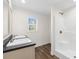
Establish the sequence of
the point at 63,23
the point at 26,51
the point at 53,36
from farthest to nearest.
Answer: the point at 63,23 → the point at 53,36 → the point at 26,51

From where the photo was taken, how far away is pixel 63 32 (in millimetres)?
3902

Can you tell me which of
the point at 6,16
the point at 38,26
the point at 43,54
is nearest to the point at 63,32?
the point at 43,54

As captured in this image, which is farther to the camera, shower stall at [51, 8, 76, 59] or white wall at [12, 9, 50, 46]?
white wall at [12, 9, 50, 46]

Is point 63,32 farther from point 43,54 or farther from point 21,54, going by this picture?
point 21,54

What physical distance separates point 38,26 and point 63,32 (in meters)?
1.62

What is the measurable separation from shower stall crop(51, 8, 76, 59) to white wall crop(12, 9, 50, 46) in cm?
148

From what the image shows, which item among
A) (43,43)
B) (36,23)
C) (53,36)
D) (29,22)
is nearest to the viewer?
(53,36)

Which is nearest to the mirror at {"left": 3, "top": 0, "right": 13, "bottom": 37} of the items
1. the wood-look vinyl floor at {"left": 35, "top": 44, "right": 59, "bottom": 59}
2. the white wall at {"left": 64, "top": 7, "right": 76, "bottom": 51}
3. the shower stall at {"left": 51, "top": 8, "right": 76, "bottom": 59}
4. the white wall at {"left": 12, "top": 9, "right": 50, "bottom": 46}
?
the white wall at {"left": 12, "top": 9, "right": 50, "bottom": 46}

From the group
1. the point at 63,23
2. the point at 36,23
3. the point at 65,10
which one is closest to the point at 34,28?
the point at 36,23

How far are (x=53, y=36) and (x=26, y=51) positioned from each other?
95.0 inches

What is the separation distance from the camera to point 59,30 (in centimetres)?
373

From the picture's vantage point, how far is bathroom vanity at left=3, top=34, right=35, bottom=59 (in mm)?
1039

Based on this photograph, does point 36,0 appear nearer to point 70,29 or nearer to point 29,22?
point 29,22

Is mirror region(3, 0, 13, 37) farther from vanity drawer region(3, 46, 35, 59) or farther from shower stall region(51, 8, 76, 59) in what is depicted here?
Result: shower stall region(51, 8, 76, 59)
